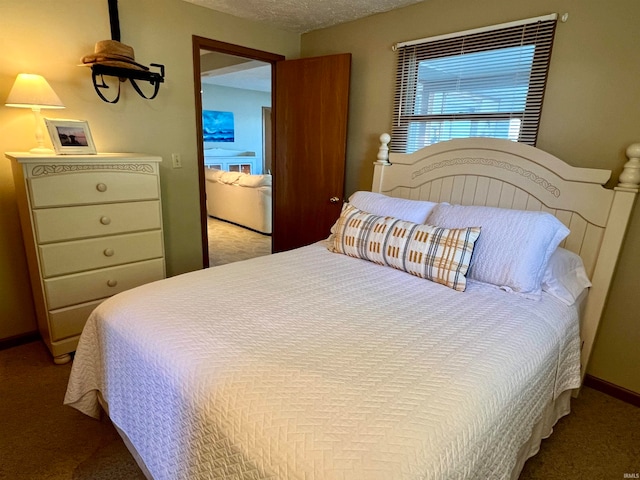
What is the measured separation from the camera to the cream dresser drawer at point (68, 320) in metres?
2.07

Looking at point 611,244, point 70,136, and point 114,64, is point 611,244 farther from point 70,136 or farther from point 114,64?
point 70,136

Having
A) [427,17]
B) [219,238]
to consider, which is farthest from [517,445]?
[219,238]

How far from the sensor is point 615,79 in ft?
5.95

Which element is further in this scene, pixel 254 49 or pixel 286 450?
pixel 254 49

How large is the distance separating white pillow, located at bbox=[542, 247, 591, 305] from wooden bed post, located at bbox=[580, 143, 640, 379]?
77 millimetres

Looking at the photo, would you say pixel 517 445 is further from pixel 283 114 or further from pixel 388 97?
pixel 283 114

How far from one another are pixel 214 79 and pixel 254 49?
13.0 ft

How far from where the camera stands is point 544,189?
1982 mm

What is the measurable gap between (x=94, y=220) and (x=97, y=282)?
0.38 m

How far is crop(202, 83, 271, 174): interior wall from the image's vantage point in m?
7.14

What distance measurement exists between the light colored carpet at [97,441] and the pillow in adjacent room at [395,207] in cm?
128

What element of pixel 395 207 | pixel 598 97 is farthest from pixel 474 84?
pixel 395 207

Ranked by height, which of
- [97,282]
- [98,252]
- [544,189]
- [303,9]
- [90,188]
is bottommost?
[97,282]

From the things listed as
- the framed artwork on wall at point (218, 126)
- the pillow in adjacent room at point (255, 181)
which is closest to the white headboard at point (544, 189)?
the pillow in adjacent room at point (255, 181)
